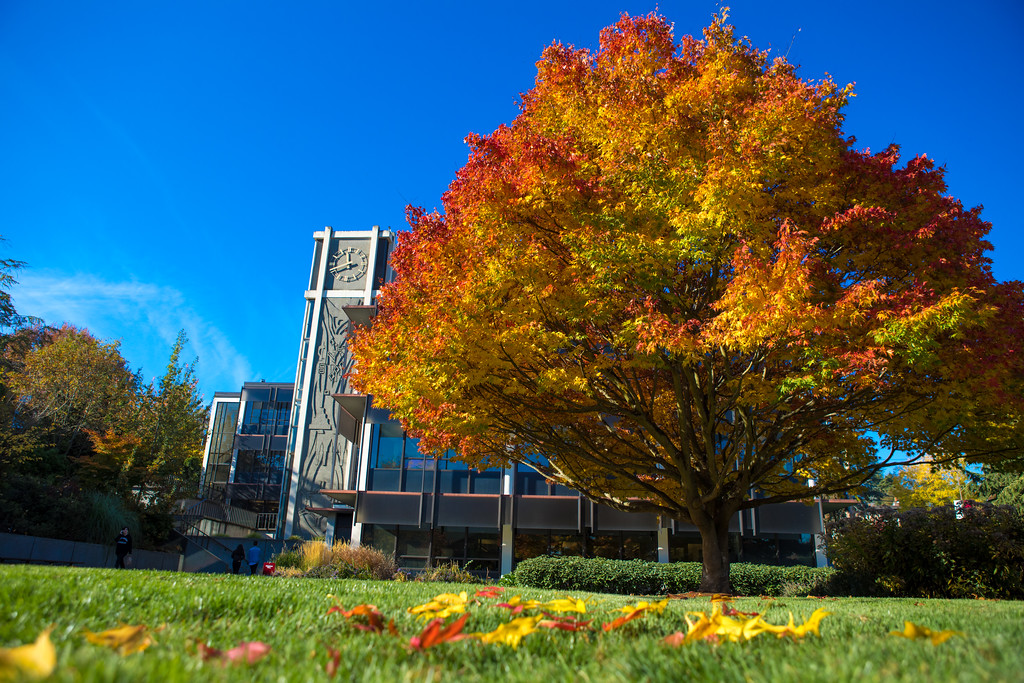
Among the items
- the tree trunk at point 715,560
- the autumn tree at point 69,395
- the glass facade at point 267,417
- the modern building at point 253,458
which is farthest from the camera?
the glass facade at point 267,417

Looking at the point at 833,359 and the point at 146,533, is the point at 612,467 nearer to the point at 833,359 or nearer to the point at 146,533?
the point at 833,359

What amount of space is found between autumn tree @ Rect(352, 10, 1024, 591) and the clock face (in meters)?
24.7

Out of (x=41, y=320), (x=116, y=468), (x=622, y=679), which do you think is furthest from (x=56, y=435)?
(x=622, y=679)

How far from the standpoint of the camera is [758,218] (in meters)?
8.88

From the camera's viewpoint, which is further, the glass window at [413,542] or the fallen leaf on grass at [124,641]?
the glass window at [413,542]

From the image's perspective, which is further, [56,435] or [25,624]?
[56,435]

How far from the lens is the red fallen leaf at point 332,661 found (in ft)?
6.13

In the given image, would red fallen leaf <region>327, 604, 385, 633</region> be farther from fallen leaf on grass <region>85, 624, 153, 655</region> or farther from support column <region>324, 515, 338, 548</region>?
support column <region>324, 515, 338, 548</region>

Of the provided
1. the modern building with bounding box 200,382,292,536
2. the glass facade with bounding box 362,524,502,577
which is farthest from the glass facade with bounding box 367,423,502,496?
the modern building with bounding box 200,382,292,536

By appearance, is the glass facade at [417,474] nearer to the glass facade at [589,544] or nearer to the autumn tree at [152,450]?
the glass facade at [589,544]

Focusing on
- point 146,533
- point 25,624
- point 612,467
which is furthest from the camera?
point 146,533

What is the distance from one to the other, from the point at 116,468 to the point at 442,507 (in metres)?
14.1

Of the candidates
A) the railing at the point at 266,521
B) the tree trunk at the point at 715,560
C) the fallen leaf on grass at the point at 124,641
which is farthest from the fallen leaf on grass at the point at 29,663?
the railing at the point at 266,521

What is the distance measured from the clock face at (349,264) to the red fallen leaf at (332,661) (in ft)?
110
